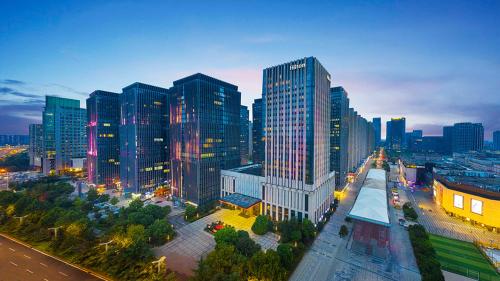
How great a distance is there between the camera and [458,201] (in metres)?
88.6

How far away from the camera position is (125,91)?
12119cm

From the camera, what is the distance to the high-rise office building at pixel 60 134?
168000 millimetres

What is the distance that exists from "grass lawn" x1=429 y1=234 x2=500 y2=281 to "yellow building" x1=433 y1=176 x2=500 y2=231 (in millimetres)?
23718

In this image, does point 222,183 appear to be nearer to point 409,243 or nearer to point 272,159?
point 272,159

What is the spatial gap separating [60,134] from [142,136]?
113333mm

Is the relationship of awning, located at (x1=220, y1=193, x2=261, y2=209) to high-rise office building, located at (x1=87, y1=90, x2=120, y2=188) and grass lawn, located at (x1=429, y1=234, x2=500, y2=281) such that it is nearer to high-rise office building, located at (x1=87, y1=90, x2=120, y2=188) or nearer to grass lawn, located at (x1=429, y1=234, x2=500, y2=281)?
grass lawn, located at (x1=429, y1=234, x2=500, y2=281)

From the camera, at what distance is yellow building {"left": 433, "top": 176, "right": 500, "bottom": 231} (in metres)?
77.4

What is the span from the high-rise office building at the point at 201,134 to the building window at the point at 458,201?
109058 mm

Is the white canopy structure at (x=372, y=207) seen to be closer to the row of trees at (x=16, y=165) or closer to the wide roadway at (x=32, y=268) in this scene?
the wide roadway at (x=32, y=268)

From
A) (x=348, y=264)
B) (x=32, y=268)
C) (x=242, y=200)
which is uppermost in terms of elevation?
(x=242, y=200)

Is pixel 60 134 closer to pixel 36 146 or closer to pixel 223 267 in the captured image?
pixel 36 146

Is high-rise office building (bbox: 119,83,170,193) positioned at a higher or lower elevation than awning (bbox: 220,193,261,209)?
higher

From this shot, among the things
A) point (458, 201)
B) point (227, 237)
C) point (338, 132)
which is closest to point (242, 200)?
point (227, 237)

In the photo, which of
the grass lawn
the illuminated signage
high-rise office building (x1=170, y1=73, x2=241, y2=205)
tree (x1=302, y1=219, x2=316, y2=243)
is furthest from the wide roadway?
the grass lawn
